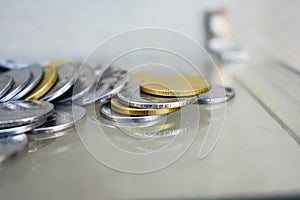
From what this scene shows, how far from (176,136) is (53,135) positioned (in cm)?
18

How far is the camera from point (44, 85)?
69 cm

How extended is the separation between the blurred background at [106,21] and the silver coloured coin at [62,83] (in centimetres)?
39

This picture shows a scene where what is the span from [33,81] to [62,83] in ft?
0.18

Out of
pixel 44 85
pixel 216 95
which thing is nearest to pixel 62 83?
pixel 44 85

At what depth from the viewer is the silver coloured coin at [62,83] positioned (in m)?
0.66

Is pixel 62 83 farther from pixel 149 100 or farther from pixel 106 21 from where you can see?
pixel 106 21

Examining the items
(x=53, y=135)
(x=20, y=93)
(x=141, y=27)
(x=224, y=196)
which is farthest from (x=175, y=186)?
(x=141, y=27)

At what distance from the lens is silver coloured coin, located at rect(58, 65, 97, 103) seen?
2.26 feet

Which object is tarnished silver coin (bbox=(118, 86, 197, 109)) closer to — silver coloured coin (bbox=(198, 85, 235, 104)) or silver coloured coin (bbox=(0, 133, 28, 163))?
silver coloured coin (bbox=(198, 85, 235, 104))

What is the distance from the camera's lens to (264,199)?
0.36 m

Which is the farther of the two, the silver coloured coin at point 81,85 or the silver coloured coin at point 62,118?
the silver coloured coin at point 81,85

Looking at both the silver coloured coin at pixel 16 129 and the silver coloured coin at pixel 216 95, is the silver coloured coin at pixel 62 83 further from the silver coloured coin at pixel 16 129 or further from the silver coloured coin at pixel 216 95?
the silver coloured coin at pixel 216 95

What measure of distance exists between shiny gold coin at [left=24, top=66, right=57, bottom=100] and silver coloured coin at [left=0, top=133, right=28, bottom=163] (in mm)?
155

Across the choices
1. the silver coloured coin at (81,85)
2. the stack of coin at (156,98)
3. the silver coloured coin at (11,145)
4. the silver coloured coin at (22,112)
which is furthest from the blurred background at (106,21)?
the silver coloured coin at (11,145)
